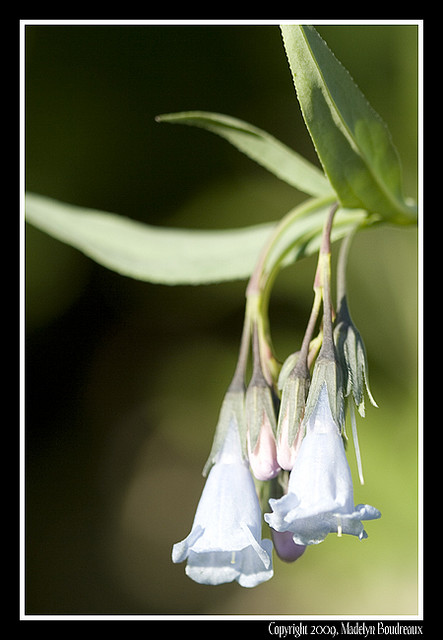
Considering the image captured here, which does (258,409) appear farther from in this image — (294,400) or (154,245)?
(154,245)

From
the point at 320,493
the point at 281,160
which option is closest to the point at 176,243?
the point at 281,160

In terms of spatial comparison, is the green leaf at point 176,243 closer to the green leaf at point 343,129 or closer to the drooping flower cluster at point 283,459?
the green leaf at point 343,129

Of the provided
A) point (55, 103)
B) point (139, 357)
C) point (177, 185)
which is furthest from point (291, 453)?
point (55, 103)

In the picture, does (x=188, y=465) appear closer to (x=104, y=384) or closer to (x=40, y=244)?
(x=104, y=384)

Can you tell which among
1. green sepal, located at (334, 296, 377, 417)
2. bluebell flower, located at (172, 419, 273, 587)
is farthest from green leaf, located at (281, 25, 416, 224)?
bluebell flower, located at (172, 419, 273, 587)

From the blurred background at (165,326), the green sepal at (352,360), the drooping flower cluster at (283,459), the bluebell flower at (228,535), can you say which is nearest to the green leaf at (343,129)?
the drooping flower cluster at (283,459)
